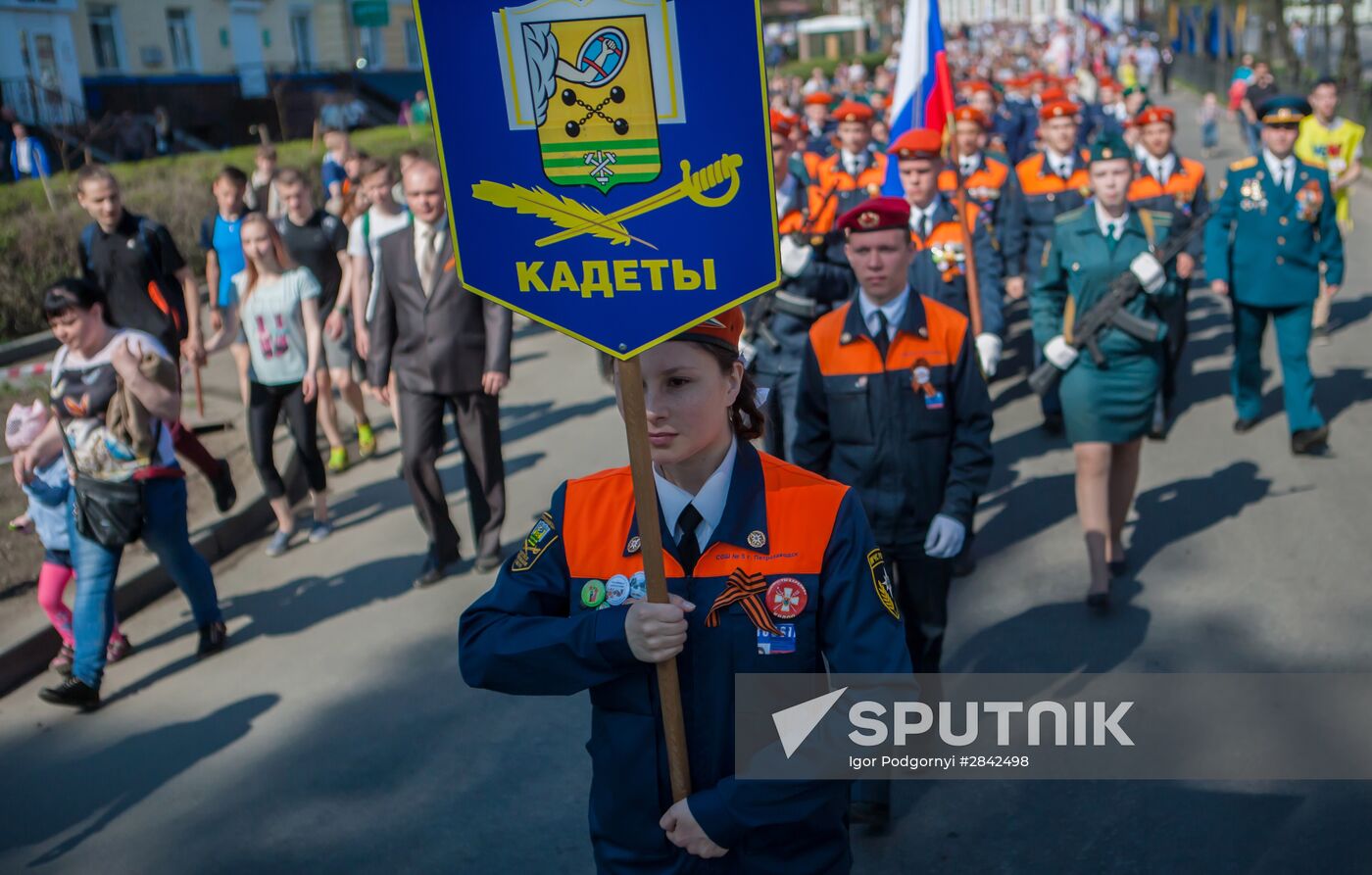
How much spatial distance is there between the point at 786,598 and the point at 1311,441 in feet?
22.6

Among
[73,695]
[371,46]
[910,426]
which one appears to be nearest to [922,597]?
[910,426]

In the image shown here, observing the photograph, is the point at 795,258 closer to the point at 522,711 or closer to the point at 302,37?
the point at 522,711

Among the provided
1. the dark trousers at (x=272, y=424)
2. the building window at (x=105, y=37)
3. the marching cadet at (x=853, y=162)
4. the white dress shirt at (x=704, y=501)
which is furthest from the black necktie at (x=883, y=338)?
the building window at (x=105, y=37)

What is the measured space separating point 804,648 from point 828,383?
96.8 inches

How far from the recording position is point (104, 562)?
20.4ft

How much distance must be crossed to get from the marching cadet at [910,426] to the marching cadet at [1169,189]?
16.1 ft

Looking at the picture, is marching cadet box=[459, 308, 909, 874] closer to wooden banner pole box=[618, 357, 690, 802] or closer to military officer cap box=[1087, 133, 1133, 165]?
wooden banner pole box=[618, 357, 690, 802]

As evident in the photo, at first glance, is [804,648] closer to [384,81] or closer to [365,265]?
[365,265]

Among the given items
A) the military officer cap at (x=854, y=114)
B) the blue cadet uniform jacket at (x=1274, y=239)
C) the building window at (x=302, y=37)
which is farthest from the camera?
the building window at (x=302, y=37)

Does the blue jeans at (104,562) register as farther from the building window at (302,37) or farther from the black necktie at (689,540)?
the building window at (302,37)

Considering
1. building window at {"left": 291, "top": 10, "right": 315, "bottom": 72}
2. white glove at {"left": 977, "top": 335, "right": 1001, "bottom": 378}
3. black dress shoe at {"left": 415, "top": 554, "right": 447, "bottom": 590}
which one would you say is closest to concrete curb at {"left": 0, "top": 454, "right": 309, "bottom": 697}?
black dress shoe at {"left": 415, "top": 554, "right": 447, "bottom": 590}

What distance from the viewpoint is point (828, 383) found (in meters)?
5.02

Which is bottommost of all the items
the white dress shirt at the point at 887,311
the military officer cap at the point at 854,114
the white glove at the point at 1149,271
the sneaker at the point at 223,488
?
the sneaker at the point at 223,488

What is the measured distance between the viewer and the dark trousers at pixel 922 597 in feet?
16.1
